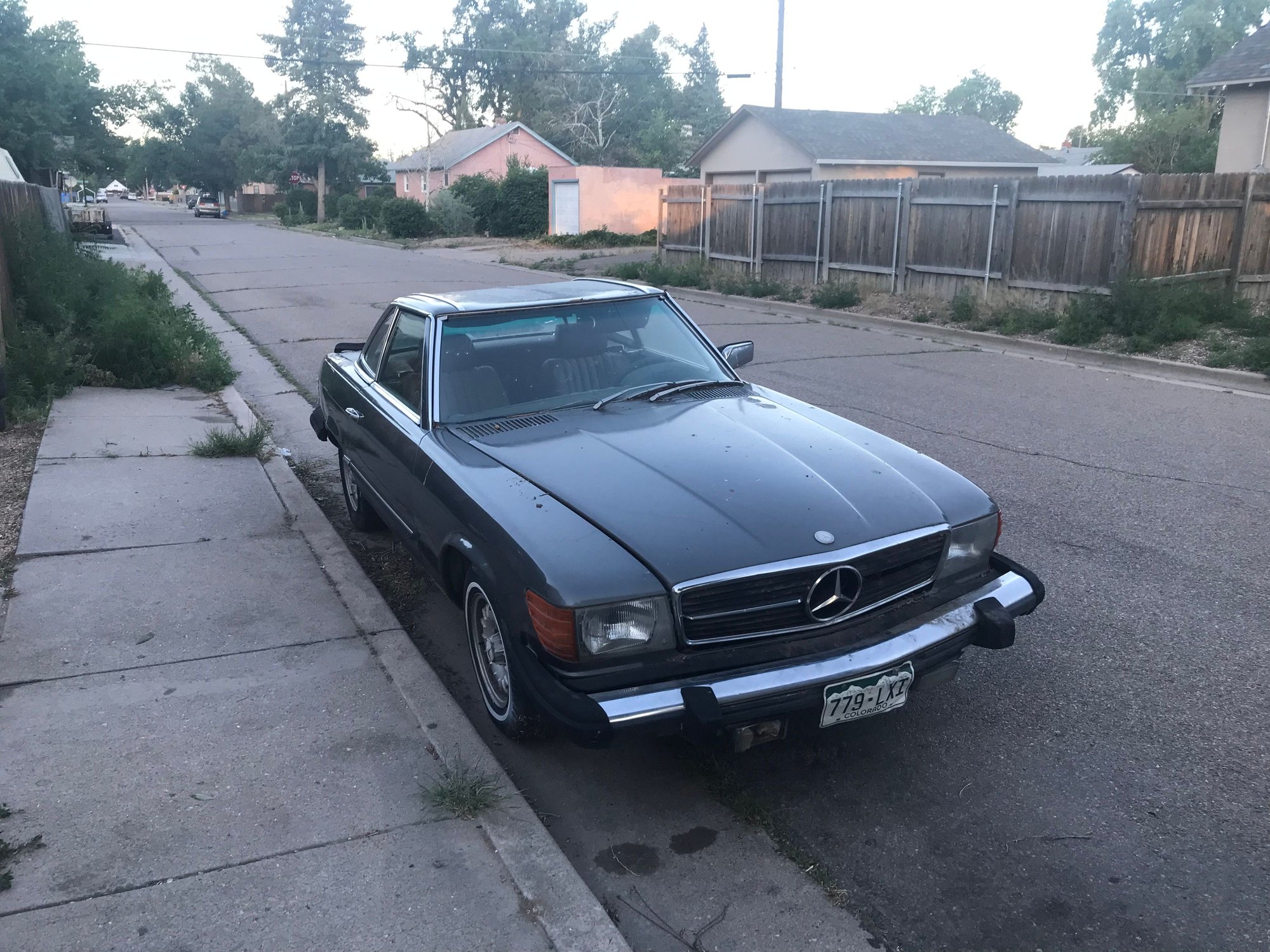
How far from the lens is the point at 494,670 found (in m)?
3.90

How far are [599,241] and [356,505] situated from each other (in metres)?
30.3

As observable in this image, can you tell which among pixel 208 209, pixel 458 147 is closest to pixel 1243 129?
pixel 458 147

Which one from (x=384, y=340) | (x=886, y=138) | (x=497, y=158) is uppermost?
(x=497, y=158)

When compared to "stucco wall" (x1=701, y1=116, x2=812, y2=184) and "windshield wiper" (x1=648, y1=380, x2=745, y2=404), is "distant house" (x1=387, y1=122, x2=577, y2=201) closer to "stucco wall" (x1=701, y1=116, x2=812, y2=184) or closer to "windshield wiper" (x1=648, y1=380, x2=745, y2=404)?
"stucco wall" (x1=701, y1=116, x2=812, y2=184)

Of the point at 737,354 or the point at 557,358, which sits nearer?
the point at 557,358

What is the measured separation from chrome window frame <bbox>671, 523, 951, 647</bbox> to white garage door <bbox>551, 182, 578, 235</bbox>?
119ft

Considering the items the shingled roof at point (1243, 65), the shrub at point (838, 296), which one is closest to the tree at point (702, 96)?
the shingled roof at point (1243, 65)

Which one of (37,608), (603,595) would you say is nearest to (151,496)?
(37,608)

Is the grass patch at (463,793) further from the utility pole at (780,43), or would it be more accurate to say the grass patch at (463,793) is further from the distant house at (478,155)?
the distant house at (478,155)

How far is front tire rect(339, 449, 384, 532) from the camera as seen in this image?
19.6 feet

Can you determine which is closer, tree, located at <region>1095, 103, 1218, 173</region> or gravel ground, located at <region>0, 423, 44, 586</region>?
gravel ground, located at <region>0, 423, 44, 586</region>

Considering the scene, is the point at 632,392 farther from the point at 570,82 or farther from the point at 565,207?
the point at 570,82

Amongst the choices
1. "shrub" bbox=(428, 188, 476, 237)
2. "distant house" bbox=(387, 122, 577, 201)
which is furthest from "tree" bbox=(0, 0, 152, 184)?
→ "distant house" bbox=(387, 122, 577, 201)

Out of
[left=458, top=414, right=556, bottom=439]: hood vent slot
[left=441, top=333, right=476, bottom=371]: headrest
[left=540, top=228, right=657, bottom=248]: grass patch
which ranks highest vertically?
[left=441, top=333, right=476, bottom=371]: headrest
